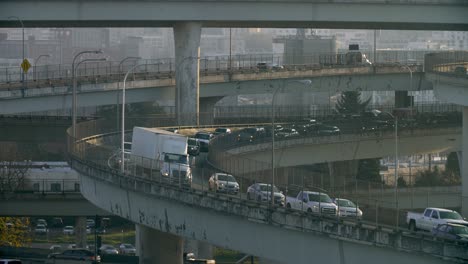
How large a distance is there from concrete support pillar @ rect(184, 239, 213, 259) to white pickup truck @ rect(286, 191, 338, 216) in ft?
47.9

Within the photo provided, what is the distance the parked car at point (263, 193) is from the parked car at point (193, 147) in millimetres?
9026

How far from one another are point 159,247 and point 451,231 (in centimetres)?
1081

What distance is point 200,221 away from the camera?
2827 centimetres

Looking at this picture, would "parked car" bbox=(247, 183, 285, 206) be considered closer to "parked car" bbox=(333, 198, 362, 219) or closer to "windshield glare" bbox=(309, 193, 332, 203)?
"windshield glare" bbox=(309, 193, 332, 203)

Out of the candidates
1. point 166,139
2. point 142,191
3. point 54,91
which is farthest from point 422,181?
Answer: point 142,191

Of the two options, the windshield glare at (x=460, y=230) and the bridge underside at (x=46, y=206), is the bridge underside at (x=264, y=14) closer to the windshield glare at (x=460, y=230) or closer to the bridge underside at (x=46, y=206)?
the bridge underside at (x=46, y=206)

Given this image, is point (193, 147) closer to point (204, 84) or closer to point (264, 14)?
point (264, 14)

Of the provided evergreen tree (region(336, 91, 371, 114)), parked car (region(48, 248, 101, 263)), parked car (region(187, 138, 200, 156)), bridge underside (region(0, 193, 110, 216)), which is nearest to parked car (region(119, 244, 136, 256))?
bridge underside (region(0, 193, 110, 216))

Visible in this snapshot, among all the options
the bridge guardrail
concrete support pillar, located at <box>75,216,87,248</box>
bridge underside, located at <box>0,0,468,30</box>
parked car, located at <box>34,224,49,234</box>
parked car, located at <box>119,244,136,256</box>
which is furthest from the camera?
parked car, located at <box>34,224,49,234</box>

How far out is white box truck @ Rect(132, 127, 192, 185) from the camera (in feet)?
106

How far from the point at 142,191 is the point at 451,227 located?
895 cm

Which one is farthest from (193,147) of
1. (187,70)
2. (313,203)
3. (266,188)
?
(187,70)

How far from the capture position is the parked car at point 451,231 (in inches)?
920

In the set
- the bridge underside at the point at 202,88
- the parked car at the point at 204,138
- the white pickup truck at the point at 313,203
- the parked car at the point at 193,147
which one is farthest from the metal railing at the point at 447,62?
the white pickup truck at the point at 313,203
